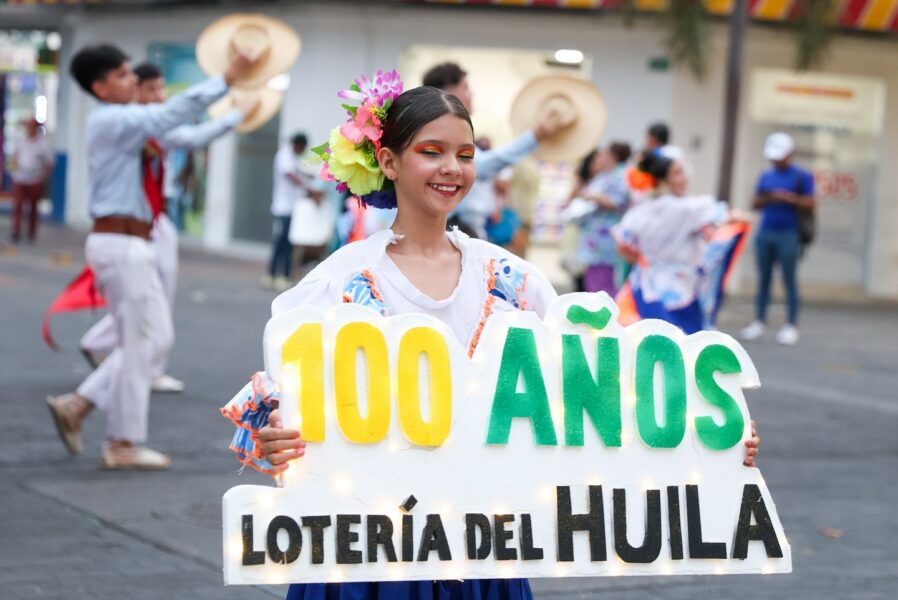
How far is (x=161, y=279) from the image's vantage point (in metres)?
9.66

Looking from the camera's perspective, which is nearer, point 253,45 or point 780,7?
point 253,45

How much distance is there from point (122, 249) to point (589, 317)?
425 cm

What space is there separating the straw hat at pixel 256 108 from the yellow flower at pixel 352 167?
4732 millimetres

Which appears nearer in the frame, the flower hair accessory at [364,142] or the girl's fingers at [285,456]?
the girl's fingers at [285,456]

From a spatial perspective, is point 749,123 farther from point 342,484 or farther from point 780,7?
point 342,484

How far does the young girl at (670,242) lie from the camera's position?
33.5 feet

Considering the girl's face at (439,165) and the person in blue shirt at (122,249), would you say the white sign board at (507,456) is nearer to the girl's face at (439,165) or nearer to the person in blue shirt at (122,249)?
the girl's face at (439,165)

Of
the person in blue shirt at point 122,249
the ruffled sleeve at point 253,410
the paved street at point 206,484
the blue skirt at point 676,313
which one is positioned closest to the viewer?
the ruffled sleeve at point 253,410

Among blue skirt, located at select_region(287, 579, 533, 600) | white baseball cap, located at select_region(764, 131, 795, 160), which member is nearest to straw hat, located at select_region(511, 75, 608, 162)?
blue skirt, located at select_region(287, 579, 533, 600)

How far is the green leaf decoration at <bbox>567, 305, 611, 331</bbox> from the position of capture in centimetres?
344

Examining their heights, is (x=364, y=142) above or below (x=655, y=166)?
above

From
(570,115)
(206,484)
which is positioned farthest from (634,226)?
(206,484)

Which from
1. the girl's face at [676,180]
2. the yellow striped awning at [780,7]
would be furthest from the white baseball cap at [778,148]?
the girl's face at [676,180]

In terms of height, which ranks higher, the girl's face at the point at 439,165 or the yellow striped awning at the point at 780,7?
the yellow striped awning at the point at 780,7
